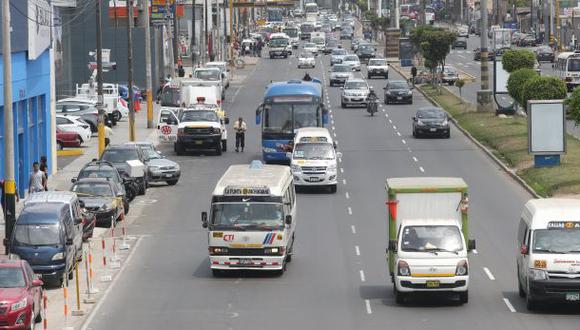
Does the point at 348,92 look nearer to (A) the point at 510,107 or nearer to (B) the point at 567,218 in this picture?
(A) the point at 510,107

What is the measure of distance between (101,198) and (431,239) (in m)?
16.7

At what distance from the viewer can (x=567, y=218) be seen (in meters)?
30.4

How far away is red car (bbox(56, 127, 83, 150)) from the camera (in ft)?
229

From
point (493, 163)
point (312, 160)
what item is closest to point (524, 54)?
point (493, 163)

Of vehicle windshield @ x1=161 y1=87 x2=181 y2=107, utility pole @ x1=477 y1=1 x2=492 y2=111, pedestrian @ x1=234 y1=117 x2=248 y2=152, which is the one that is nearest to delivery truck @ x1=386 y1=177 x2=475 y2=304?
pedestrian @ x1=234 y1=117 x2=248 y2=152

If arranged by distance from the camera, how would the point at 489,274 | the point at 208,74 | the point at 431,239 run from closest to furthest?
the point at 431,239 < the point at 489,274 < the point at 208,74

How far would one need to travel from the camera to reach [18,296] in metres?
27.8

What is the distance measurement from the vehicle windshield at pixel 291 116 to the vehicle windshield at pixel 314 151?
23.1 feet

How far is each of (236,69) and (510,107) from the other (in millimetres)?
62142

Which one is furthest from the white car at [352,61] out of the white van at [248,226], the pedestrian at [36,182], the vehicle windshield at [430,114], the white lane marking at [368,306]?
the white lane marking at [368,306]

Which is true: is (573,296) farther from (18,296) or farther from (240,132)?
(240,132)

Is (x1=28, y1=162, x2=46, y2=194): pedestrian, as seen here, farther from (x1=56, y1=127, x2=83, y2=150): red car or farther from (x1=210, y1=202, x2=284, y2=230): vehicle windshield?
(x1=56, y1=127, x2=83, y2=150): red car

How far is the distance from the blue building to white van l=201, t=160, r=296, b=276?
15.1m

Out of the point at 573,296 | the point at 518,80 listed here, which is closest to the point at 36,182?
the point at 573,296
